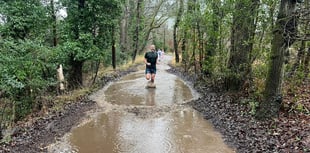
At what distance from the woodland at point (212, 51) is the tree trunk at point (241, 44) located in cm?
3

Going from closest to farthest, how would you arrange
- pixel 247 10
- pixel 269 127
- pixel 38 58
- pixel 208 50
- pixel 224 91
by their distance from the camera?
1. pixel 269 127
2. pixel 247 10
3. pixel 38 58
4. pixel 224 91
5. pixel 208 50

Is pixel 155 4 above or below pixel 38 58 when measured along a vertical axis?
above

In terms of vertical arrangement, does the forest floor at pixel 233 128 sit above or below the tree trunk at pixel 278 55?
below

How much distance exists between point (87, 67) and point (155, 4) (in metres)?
18.1

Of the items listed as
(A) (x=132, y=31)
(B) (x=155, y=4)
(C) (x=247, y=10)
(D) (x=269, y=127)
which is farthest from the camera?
(A) (x=132, y=31)

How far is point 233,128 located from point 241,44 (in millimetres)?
3681

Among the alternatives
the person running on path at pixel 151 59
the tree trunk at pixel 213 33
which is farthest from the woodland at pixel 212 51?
the person running on path at pixel 151 59

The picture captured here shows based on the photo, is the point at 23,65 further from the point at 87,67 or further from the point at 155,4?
the point at 155,4

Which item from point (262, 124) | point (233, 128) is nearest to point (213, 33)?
point (233, 128)

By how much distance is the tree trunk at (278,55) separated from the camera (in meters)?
7.17

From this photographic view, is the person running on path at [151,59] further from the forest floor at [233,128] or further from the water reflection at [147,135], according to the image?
the water reflection at [147,135]

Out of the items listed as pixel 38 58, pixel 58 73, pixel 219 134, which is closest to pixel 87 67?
pixel 58 73

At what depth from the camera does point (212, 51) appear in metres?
12.9

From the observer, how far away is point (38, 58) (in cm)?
1053
